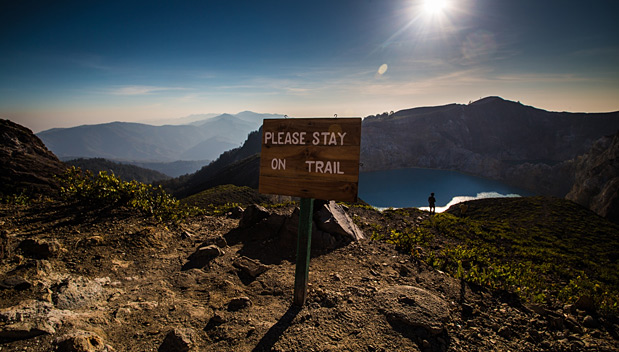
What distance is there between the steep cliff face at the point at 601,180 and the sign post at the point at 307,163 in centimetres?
6482

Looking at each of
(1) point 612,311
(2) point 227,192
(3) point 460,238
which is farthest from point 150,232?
(2) point 227,192

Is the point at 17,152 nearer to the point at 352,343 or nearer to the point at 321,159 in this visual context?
the point at 321,159

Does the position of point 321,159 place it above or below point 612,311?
above

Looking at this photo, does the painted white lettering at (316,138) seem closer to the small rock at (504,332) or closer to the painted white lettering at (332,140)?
the painted white lettering at (332,140)

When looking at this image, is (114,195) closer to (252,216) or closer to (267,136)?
(252,216)

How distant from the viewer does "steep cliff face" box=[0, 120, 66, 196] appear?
8803 millimetres

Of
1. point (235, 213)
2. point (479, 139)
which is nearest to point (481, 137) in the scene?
point (479, 139)

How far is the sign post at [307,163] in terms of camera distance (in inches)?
149

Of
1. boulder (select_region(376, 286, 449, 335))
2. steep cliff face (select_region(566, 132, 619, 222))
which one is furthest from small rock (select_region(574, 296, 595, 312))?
steep cliff face (select_region(566, 132, 619, 222))

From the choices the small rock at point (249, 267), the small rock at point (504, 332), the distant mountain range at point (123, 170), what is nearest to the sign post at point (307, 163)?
the small rock at point (249, 267)

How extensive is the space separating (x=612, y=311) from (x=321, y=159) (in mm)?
5957

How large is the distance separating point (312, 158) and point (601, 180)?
88.7 metres

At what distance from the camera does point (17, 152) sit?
10711mm

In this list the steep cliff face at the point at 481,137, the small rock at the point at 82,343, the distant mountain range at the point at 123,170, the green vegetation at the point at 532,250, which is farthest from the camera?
the distant mountain range at the point at 123,170
